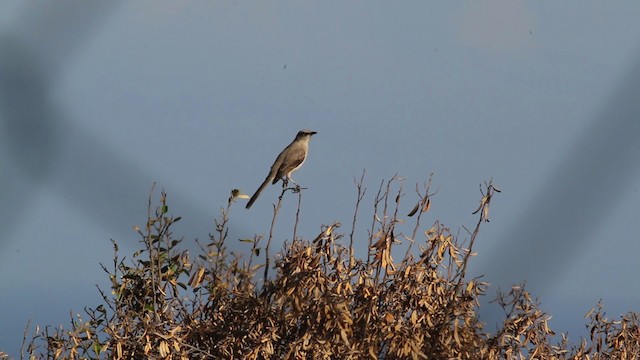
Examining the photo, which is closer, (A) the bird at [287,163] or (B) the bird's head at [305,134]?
(A) the bird at [287,163]

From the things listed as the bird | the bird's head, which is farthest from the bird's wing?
the bird's head

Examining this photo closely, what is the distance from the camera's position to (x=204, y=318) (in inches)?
446

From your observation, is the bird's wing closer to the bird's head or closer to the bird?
the bird

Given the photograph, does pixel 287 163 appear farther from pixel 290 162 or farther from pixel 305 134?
pixel 305 134

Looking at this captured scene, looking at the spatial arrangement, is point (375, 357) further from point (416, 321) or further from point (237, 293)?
point (237, 293)

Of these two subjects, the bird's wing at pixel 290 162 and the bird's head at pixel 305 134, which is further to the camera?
the bird's head at pixel 305 134

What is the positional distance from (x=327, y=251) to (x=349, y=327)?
2.64 feet

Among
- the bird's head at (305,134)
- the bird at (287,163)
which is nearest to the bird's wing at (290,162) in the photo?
the bird at (287,163)

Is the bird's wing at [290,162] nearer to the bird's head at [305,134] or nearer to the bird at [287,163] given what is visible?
the bird at [287,163]

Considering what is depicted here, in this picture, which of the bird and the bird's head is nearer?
the bird

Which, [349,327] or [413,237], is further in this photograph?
[413,237]

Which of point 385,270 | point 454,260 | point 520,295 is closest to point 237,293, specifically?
point 385,270

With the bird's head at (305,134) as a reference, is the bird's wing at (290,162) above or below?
below

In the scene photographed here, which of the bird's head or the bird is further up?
the bird's head
